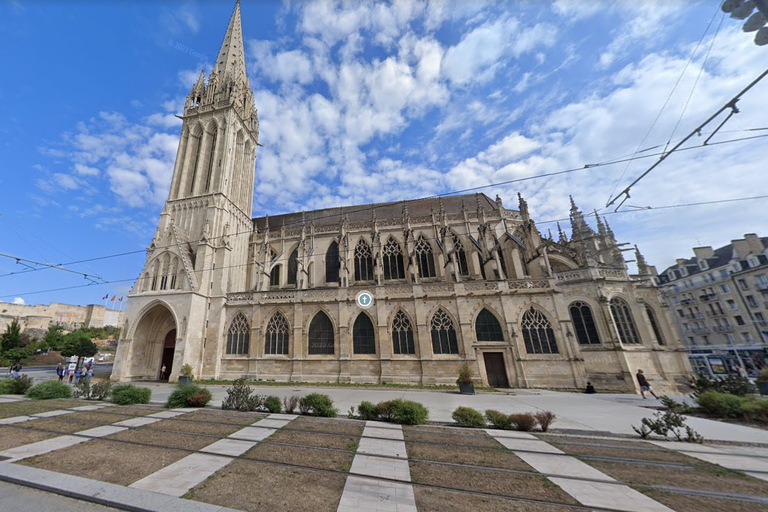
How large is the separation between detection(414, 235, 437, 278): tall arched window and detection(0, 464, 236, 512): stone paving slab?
A: 19.7 metres

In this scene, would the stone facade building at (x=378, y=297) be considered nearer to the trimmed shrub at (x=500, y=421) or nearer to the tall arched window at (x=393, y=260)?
the tall arched window at (x=393, y=260)

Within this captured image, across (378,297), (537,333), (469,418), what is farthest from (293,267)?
(469,418)

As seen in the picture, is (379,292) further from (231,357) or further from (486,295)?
(231,357)

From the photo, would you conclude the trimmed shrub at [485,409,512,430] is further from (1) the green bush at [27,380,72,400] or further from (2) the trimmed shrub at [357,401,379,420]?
(1) the green bush at [27,380,72,400]

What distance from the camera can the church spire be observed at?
28969mm

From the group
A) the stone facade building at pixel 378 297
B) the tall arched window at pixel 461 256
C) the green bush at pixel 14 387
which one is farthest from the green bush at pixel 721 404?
the green bush at pixel 14 387

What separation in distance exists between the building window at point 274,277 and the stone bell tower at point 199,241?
2614mm

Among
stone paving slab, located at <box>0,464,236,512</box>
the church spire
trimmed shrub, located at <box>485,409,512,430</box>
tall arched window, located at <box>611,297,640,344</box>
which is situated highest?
the church spire

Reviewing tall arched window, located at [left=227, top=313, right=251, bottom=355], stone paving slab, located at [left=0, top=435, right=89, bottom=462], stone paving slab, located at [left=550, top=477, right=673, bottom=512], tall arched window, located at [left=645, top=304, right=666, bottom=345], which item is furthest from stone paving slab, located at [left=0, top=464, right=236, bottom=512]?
tall arched window, located at [left=645, top=304, right=666, bottom=345]

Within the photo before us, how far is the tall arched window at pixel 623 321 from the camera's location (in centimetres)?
1619

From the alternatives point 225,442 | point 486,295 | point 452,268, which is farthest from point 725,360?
point 225,442

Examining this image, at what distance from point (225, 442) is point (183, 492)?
8.21 feet

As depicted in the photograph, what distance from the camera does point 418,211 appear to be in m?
26.9

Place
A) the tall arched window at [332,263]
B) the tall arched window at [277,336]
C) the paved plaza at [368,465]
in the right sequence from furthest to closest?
the tall arched window at [332,263] → the tall arched window at [277,336] → the paved plaza at [368,465]
